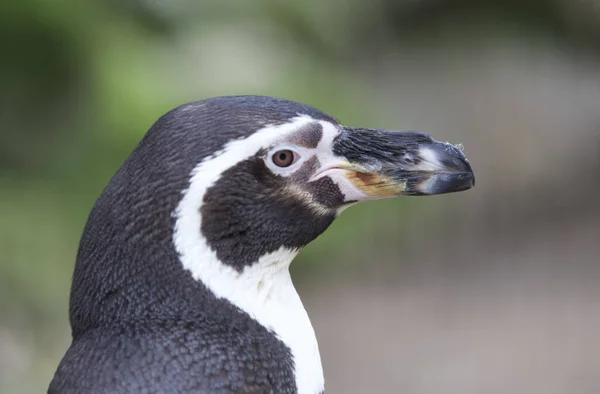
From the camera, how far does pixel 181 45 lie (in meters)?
3.77

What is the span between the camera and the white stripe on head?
133 cm

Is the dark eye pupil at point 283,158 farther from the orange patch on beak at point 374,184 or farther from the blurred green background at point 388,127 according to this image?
the blurred green background at point 388,127

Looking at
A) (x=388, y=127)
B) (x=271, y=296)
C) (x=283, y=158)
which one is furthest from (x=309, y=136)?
(x=388, y=127)

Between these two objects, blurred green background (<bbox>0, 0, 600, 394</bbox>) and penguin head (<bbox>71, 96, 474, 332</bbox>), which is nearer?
penguin head (<bbox>71, 96, 474, 332</bbox>)

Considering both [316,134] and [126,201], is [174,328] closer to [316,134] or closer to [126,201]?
[126,201]

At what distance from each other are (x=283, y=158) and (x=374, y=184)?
0.56 feet

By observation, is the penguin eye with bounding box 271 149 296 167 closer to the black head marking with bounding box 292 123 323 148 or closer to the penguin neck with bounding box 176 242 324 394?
the black head marking with bounding box 292 123 323 148

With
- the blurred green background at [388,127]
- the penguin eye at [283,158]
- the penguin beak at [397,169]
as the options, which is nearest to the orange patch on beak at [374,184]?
the penguin beak at [397,169]

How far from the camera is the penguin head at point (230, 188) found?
1.33m

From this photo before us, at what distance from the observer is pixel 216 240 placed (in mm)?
1351

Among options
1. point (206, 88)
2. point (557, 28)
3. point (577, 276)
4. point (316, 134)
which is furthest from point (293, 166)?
point (557, 28)

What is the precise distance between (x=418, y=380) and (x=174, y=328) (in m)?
3.06

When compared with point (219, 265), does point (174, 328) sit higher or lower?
lower

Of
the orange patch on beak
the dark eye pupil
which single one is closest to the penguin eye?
the dark eye pupil
